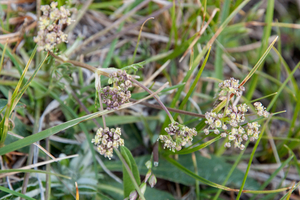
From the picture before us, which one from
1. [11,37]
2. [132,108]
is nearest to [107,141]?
[132,108]

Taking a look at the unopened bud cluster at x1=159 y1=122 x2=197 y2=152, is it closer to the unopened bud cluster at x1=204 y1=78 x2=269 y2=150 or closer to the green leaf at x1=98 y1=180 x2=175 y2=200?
the unopened bud cluster at x1=204 y1=78 x2=269 y2=150

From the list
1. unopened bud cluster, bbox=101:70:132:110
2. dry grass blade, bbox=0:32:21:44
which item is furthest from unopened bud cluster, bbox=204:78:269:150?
dry grass blade, bbox=0:32:21:44

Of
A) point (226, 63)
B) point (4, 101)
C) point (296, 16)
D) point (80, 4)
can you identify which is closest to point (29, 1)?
point (80, 4)

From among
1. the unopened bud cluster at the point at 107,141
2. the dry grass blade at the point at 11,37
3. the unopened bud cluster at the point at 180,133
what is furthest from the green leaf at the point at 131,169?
the dry grass blade at the point at 11,37

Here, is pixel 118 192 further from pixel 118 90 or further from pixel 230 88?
pixel 230 88

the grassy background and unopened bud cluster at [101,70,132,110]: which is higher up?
unopened bud cluster at [101,70,132,110]

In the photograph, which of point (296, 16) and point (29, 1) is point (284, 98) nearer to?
point (296, 16)
